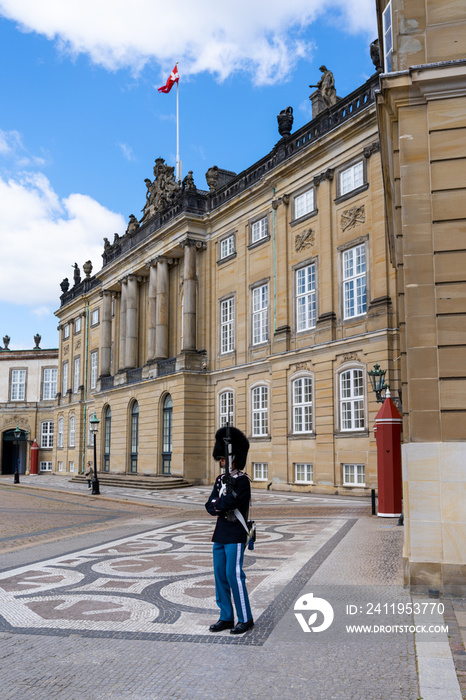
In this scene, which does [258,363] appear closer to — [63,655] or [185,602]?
[185,602]

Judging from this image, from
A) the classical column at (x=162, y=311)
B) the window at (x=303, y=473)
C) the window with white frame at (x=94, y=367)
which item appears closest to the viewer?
the window at (x=303, y=473)

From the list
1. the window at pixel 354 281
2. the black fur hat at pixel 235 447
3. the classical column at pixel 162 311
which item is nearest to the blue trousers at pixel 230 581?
the black fur hat at pixel 235 447

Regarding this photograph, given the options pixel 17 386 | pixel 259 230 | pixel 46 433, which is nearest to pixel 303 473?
pixel 259 230

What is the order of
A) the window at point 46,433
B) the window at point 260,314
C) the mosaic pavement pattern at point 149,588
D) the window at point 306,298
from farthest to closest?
the window at point 46,433, the window at point 260,314, the window at point 306,298, the mosaic pavement pattern at point 149,588

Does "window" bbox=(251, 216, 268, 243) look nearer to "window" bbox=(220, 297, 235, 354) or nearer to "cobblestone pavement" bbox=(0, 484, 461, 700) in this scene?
"window" bbox=(220, 297, 235, 354)

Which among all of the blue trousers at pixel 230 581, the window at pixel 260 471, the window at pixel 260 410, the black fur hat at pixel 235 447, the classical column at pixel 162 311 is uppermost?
the classical column at pixel 162 311

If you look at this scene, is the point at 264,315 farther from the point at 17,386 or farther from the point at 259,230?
the point at 17,386

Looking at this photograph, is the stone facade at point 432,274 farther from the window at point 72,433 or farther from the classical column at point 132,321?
the window at point 72,433

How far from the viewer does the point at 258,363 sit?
104ft

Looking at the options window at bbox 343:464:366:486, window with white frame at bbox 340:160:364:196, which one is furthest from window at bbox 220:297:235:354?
window at bbox 343:464:366:486

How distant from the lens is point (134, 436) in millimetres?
41938

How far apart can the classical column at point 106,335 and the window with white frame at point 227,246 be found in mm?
14376

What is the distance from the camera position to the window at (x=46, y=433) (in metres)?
67.2

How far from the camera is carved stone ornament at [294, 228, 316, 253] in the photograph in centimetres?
2905
